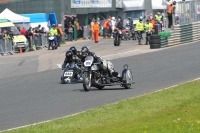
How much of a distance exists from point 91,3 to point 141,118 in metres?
38.8

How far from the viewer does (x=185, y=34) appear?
36344 millimetres

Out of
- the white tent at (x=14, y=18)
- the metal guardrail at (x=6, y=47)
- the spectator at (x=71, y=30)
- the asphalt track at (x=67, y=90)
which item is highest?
the white tent at (x=14, y=18)

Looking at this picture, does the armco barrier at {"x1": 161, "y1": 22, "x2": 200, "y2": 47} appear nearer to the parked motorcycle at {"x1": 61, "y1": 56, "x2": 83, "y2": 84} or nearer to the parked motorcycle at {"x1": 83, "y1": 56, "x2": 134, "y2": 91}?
the parked motorcycle at {"x1": 61, "y1": 56, "x2": 83, "y2": 84}

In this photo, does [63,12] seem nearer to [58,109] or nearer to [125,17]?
[125,17]

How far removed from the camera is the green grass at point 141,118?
9149 millimetres

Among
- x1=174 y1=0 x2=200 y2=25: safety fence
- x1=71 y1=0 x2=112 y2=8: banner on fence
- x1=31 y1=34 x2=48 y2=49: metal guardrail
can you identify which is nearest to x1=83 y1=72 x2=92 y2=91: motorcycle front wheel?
x1=174 y1=0 x2=200 y2=25: safety fence

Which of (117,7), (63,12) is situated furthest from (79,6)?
(117,7)

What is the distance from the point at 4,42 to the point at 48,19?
885 cm

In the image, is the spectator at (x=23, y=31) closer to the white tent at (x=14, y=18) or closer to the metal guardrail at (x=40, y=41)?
the metal guardrail at (x=40, y=41)

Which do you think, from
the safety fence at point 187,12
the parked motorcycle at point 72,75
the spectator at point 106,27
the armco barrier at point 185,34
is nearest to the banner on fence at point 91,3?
the spectator at point 106,27

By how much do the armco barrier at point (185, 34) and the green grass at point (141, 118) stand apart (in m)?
20.7

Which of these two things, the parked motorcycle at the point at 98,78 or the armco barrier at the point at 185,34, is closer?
the parked motorcycle at the point at 98,78

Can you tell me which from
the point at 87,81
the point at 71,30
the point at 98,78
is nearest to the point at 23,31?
the point at 71,30

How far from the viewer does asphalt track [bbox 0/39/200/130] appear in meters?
13.1
